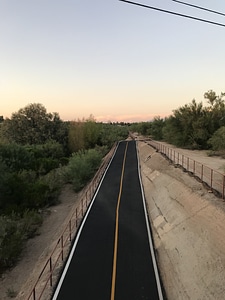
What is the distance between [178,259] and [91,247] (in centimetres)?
424

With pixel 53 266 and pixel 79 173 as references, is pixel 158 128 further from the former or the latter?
pixel 53 266

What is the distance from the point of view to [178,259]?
13.8 meters

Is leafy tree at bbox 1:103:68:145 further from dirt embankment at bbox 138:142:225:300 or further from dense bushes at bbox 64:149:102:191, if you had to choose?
dirt embankment at bbox 138:142:225:300

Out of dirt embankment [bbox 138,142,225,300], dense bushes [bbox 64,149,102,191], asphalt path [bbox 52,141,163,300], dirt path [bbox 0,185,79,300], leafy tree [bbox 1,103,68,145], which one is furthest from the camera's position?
leafy tree [bbox 1,103,68,145]

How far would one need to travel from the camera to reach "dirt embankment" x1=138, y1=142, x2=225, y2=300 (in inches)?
442

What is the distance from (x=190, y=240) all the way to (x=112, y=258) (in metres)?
3.55

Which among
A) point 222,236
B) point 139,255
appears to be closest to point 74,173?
point 139,255

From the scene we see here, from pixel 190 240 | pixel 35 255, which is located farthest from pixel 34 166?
pixel 190 240

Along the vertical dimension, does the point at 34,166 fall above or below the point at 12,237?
above

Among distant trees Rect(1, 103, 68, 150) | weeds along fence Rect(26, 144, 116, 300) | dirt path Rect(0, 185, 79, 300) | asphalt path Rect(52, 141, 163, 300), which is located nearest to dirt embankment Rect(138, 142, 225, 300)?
asphalt path Rect(52, 141, 163, 300)

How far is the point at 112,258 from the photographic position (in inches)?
566

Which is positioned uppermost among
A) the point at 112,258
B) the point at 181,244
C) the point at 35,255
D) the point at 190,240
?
the point at 190,240

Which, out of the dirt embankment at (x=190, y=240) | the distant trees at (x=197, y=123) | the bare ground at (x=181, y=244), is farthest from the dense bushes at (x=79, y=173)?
the distant trees at (x=197, y=123)

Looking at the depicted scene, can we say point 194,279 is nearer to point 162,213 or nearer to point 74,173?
point 162,213
